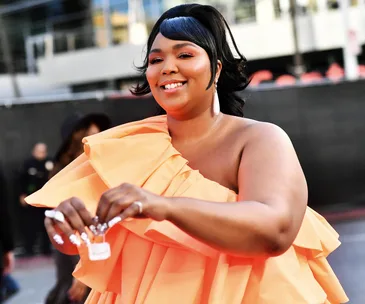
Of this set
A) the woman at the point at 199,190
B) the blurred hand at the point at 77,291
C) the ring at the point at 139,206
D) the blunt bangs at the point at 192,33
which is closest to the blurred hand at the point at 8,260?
the blurred hand at the point at 77,291

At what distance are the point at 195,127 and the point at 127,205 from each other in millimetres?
605

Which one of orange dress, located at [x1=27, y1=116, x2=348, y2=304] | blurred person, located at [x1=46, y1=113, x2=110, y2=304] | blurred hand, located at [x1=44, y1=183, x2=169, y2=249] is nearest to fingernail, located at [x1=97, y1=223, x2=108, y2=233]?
blurred hand, located at [x1=44, y1=183, x2=169, y2=249]

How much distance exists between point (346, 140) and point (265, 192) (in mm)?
9723

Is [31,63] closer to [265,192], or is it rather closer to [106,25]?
[106,25]

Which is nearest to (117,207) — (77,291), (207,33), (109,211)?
(109,211)

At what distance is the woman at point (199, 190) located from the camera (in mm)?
1659

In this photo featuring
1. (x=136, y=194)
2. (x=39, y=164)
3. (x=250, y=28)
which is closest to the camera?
(x=136, y=194)

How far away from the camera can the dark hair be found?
189cm

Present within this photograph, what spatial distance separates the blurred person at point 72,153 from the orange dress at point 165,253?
270 cm

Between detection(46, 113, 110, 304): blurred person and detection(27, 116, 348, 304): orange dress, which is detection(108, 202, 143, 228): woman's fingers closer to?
detection(27, 116, 348, 304): orange dress

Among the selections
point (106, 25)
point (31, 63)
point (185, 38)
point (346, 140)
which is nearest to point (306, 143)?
point (346, 140)

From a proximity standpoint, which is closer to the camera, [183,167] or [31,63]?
[183,167]

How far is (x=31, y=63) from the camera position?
23.0 meters

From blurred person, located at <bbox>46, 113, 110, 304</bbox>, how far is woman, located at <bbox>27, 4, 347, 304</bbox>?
2.66m
